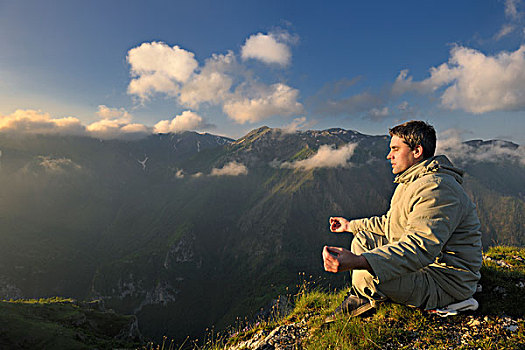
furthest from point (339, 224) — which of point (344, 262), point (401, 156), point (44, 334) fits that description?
point (44, 334)

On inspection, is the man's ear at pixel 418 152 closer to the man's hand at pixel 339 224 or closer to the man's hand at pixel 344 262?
the man's hand at pixel 344 262

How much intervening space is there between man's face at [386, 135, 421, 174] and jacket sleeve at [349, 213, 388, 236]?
1287 millimetres

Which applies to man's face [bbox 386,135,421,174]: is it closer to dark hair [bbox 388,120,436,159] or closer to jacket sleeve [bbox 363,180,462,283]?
dark hair [bbox 388,120,436,159]

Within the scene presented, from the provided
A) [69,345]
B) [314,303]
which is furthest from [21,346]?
[314,303]

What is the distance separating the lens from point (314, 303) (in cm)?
688

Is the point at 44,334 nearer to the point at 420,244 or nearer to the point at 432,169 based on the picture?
the point at 420,244

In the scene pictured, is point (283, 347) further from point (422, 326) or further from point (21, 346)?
point (21, 346)

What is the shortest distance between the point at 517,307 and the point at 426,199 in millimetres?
3231

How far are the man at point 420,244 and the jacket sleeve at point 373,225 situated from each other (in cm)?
29

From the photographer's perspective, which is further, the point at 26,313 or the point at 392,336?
the point at 26,313

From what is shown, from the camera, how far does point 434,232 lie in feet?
10.3

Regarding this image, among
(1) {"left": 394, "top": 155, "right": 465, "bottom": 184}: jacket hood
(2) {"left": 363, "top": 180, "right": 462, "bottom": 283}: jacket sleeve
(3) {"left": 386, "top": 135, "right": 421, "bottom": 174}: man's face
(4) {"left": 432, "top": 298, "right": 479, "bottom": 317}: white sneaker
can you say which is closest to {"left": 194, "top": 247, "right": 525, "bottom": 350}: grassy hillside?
(4) {"left": 432, "top": 298, "right": 479, "bottom": 317}: white sneaker

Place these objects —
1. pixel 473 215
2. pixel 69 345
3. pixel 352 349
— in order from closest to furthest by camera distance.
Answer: pixel 473 215 < pixel 352 349 < pixel 69 345

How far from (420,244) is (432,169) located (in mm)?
1289
